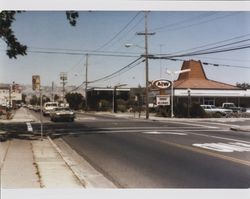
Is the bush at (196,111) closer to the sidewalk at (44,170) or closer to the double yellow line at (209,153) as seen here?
the double yellow line at (209,153)

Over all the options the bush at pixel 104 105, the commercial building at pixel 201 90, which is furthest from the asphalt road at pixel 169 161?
the bush at pixel 104 105

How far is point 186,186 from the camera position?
10867 mm

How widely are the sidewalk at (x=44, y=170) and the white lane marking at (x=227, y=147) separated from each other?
16.0 feet

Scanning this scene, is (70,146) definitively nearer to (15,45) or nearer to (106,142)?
(106,142)

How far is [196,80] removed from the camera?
55.7 m

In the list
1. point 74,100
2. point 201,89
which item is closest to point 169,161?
point 201,89

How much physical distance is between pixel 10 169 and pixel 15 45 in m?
9.12

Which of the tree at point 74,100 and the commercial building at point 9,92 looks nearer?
the commercial building at point 9,92

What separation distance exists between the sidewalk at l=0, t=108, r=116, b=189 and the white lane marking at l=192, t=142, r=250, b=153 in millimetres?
4870

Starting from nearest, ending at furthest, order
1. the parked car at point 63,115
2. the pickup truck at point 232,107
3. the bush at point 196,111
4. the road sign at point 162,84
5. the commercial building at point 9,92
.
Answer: the commercial building at point 9,92 → the parked car at point 63,115 → the bush at point 196,111 → the road sign at point 162,84 → the pickup truck at point 232,107

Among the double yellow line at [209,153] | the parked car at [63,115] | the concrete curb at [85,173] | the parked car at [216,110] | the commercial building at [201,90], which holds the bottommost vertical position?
the concrete curb at [85,173]

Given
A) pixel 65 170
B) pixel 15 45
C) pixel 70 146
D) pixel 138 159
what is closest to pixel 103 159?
pixel 138 159

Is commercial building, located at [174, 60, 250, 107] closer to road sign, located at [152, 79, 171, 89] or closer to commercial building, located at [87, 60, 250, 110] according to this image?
commercial building, located at [87, 60, 250, 110]

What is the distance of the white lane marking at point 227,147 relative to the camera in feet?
58.1
